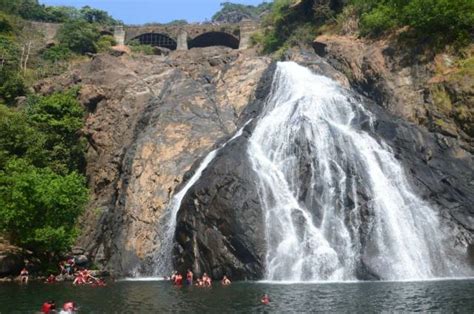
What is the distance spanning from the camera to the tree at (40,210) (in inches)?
1366

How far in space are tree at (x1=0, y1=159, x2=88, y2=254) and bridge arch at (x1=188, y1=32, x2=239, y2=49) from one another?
1919 inches

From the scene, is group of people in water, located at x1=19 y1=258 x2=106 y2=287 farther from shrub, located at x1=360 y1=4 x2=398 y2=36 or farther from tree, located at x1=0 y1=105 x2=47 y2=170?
shrub, located at x1=360 y1=4 x2=398 y2=36

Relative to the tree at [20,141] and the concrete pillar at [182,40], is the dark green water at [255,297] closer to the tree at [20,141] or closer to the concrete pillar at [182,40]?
the tree at [20,141]

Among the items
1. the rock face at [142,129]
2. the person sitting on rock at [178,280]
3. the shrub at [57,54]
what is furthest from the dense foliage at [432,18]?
the shrub at [57,54]

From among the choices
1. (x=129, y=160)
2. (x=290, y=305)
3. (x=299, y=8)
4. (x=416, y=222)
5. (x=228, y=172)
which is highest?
(x=299, y=8)

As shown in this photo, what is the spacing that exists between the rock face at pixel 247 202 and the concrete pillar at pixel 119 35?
148ft

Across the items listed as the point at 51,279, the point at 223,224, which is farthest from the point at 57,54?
the point at 223,224

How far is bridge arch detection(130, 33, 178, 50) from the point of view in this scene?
269ft

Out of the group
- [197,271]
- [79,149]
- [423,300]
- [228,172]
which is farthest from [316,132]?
[79,149]

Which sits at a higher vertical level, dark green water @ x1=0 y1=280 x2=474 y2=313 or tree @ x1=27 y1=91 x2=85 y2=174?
tree @ x1=27 y1=91 x2=85 y2=174

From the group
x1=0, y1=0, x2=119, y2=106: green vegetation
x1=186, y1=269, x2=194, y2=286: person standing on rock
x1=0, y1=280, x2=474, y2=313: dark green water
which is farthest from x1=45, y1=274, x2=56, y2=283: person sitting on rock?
x1=0, y1=0, x2=119, y2=106: green vegetation

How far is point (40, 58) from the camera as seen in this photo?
68.6 meters

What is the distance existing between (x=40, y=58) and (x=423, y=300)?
59.6 m

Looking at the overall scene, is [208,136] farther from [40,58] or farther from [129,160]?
[40,58]
